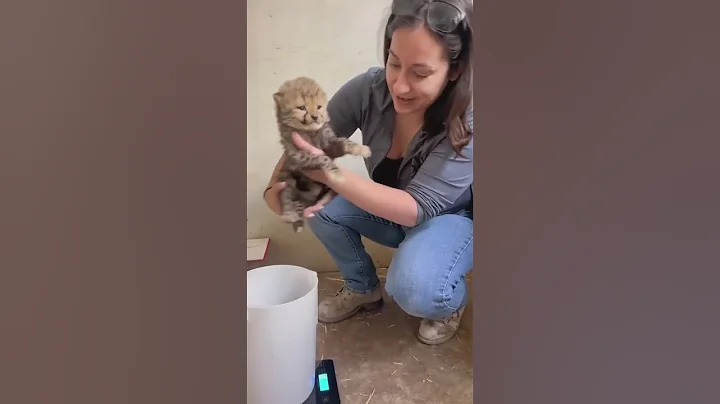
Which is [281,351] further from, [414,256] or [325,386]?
[414,256]

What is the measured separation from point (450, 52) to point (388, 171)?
0.40 m

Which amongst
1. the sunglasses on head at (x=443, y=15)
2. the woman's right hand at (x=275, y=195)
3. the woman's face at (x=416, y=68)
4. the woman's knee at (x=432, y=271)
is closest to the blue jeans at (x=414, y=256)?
the woman's knee at (x=432, y=271)

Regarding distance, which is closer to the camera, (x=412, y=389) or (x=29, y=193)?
(x=29, y=193)

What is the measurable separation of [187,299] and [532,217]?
32cm

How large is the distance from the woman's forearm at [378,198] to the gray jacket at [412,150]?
32 millimetres

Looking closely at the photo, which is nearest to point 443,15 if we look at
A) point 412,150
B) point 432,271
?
point 412,150

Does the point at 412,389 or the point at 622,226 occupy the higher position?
the point at 622,226

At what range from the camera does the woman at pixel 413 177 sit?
1215 mm

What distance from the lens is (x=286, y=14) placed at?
161 centimetres

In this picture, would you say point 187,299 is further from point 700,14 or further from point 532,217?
point 700,14

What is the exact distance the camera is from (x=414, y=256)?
1.31 meters

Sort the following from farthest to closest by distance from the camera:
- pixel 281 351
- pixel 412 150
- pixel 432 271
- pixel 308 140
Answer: pixel 412 150 < pixel 432 271 < pixel 308 140 < pixel 281 351

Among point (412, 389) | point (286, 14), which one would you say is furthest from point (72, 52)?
point (286, 14)

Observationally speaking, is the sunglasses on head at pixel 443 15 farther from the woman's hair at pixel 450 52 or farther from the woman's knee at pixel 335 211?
the woman's knee at pixel 335 211
